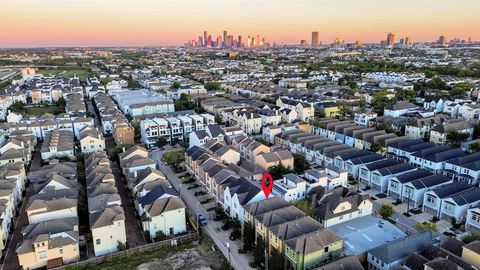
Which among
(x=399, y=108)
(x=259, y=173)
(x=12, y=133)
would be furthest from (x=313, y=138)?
(x=12, y=133)

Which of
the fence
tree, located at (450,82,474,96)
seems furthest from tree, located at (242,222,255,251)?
tree, located at (450,82,474,96)

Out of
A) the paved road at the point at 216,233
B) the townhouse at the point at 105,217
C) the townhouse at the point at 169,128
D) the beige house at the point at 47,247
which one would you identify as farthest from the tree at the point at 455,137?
the beige house at the point at 47,247

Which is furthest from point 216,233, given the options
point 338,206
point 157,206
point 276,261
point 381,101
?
point 381,101

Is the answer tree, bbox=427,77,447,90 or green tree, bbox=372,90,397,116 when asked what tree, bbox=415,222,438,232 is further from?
tree, bbox=427,77,447,90

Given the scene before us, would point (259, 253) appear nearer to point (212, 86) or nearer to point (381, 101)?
point (381, 101)

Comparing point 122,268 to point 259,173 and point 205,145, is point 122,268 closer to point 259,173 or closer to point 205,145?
point 259,173

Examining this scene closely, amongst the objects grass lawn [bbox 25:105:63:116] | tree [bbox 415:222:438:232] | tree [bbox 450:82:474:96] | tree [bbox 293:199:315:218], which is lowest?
tree [bbox 415:222:438:232]

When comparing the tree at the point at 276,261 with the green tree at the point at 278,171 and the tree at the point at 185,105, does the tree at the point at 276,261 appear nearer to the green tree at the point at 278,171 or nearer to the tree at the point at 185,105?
the green tree at the point at 278,171
